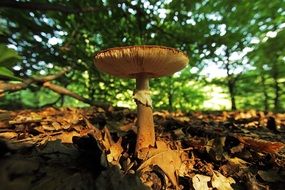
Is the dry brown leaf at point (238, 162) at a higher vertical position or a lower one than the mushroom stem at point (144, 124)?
lower

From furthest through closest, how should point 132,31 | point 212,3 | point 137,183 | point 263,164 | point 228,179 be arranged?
point 132,31, point 212,3, point 263,164, point 228,179, point 137,183

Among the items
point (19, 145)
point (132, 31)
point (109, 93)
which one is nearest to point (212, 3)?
point (132, 31)

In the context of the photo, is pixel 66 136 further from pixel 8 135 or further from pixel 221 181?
pixel 221 181

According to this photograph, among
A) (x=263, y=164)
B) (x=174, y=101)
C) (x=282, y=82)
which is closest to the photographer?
(x=263, y=164)

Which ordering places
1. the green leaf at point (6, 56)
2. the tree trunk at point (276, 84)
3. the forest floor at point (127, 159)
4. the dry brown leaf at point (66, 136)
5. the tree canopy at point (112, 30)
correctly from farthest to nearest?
1. the tree trunk at point (276, 84)
2. the tree canopy at point (112, 30)
3. the dry brown leaf at point (66, 136)
4. the forest floor at point (127, 159)
5. the green leaf at point (6, 56)

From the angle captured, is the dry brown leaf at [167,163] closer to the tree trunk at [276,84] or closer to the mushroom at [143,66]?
the mushroom at [143,66]

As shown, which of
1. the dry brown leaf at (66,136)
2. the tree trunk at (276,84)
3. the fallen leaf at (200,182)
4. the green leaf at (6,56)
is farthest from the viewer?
the tree trunk at (276,84)

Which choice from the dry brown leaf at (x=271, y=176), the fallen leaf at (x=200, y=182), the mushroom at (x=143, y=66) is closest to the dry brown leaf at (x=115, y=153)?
the mushroom at (x=143, y=66)

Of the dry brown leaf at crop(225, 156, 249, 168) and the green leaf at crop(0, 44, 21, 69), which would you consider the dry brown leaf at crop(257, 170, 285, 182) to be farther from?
the green leaf at crop(0, 44, 21, 69)

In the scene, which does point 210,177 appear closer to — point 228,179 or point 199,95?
point 228,179
